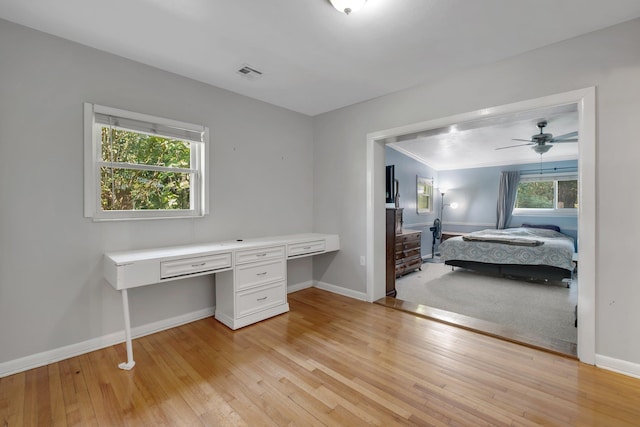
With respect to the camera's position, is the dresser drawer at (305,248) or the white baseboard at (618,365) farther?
the dresser drawer at (305,248)

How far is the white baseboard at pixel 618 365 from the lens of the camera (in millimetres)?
1955

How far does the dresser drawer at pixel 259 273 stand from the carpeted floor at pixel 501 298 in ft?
5.78

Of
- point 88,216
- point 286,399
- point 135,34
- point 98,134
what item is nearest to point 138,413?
point 286,399

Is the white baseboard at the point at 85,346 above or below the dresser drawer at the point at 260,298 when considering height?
below

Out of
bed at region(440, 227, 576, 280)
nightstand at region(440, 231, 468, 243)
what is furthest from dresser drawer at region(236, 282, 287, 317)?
nightstand at region(440, 231, 468, 243)

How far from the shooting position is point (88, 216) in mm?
2301

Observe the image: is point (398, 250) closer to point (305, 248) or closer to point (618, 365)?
point (305, 248)

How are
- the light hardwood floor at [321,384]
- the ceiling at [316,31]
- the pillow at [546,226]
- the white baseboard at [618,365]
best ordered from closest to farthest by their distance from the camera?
1. the light hardwood floor at [321,384]
2. the ceiling at [316,31]
3. the white baseboard at [618,365]
4. the pillow at [546,226]

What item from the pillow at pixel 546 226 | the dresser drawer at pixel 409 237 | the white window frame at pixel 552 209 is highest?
the white window frame at pixel 552 209

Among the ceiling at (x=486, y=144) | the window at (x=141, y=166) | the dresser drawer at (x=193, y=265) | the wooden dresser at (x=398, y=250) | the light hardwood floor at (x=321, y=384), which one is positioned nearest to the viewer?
the light hardwood floor at (x=321, y=384)

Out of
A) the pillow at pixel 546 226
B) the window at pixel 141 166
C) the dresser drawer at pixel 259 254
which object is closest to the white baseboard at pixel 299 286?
the dresser drawer at pixel 259 254

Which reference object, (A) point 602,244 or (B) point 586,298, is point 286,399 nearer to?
(B) point 586,298

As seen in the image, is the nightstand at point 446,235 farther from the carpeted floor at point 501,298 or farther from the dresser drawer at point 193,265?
the dresser drawer at point 193,265

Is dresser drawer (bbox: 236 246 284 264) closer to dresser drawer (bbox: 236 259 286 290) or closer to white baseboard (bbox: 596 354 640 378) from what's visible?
dresser drawer (bbox: 236 259 286 290)
